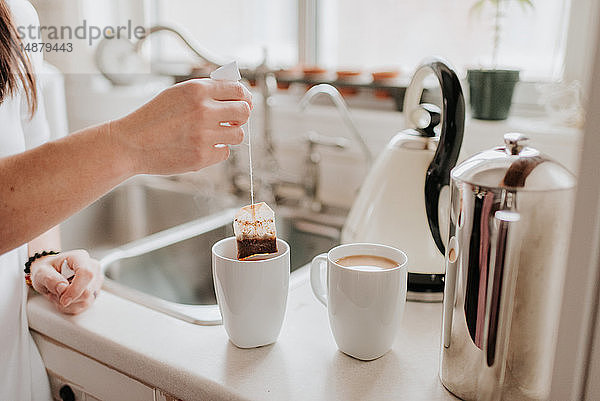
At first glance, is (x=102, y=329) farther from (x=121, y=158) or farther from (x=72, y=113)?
(x=72, y=113)

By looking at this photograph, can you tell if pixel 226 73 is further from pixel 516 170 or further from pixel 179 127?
pixel 516 170

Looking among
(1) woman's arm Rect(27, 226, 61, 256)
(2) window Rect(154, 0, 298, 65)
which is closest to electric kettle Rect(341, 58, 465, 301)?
(1) woman's arm Rect(27, 226, 61, 256)

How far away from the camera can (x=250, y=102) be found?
64 cm

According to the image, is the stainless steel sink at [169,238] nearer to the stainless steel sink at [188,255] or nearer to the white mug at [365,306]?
the stainless steel sink at [188,255]

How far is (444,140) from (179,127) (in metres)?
0.37

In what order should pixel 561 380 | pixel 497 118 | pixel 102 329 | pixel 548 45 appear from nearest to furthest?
pixel 561 380, pixel 102 329, pixel 497 118, pixel 548 45

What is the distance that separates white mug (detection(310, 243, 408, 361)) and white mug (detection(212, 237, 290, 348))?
60mm

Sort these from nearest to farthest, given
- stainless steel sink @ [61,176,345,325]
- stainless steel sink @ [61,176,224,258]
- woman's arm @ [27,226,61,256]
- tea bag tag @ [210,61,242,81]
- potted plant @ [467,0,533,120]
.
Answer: tea bag tag @ [210,61,242,81] → woman's arm @ [27,226,61,256] → stainless steel sink @ [61,176,345,325] → potted plant @ [467,0,533,120] → stainless steel sink @ [61,176,224,258]

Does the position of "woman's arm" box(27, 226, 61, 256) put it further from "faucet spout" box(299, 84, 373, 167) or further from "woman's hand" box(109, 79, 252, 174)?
"faucet spout" box(299, 84, 373, 167)

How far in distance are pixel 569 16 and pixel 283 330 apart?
3.14 ft

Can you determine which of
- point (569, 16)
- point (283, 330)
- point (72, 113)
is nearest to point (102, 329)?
point (283, 330)

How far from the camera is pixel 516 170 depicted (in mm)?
518

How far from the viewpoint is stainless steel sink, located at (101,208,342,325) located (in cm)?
105

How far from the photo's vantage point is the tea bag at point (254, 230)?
2.17 feet
